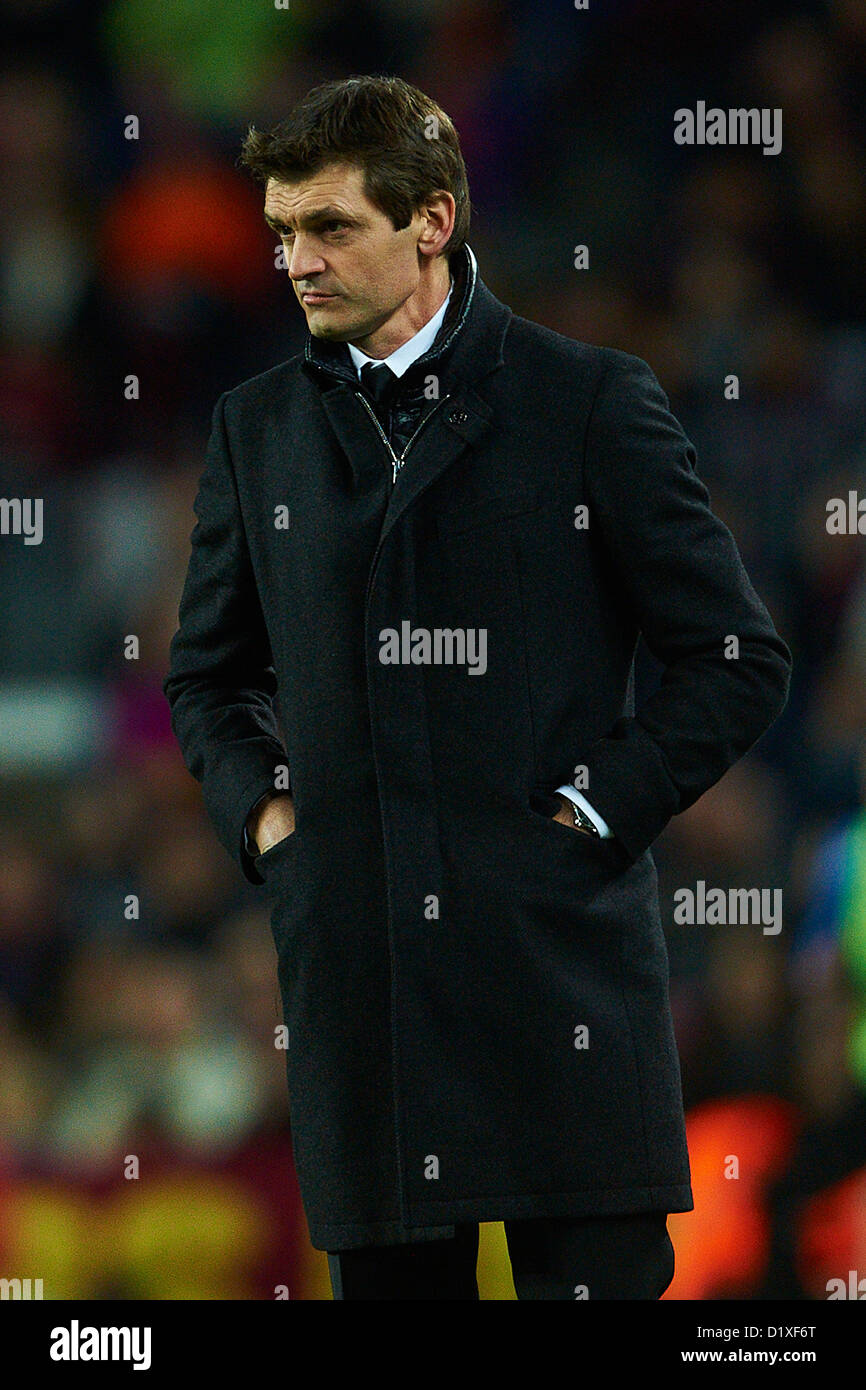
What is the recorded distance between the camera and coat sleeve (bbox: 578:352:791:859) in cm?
146

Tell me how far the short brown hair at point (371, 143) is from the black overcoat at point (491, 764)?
0.34ft

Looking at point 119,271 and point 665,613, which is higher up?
point 119,271

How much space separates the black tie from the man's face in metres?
0.03

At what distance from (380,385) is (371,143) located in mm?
188

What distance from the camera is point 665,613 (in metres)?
1.48

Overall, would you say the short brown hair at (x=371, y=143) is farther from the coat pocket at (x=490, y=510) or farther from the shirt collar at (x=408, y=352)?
the coat pocket at (x=490, y=510)

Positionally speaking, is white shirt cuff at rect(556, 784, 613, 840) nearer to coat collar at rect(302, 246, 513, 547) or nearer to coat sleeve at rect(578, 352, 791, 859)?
coat sleeve at rect(578, 352, 791, 859)

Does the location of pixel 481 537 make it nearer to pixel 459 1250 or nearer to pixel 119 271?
pixel 459 1250

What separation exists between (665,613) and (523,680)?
127 millimetres

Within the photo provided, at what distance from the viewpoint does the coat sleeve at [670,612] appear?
146cm

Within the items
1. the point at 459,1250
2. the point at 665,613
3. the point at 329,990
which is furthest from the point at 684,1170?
the point at 665,613

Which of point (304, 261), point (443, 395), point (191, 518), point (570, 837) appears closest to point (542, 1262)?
point (570, 837)

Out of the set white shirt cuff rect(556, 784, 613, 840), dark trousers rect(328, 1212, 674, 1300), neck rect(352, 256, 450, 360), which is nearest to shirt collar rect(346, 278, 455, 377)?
neck rect(352, 256, 450, 360)

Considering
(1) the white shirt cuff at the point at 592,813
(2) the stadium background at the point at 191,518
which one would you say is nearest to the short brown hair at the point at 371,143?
(1) the white shirt cuff at the point at 592,813
